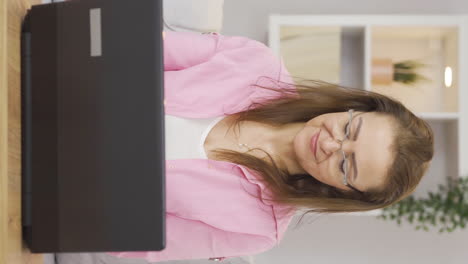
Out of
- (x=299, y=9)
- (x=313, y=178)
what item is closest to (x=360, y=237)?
(x=313, y=178)

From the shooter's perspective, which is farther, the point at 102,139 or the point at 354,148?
the point at 354,148

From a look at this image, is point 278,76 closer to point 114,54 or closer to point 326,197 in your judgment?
point 326,197

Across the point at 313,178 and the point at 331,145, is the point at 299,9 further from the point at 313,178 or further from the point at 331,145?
Answer: the point at 331,145

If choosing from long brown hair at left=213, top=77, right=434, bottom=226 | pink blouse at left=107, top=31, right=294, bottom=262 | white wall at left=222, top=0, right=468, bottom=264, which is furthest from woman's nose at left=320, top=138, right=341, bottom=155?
white wall at left=222, top=0, right=468, bottom=264

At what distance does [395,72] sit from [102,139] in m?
1.67

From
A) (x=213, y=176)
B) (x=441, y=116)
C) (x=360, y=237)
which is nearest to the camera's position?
(x=213, y=176)

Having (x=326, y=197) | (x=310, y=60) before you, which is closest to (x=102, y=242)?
(x=326, y=197)

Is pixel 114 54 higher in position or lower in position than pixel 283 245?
higher

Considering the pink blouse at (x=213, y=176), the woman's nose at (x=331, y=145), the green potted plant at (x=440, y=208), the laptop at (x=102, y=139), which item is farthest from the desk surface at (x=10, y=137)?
the green potted plant at (x=440, y=208)

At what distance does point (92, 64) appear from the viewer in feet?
2.58

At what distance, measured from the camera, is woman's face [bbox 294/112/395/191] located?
1238mm

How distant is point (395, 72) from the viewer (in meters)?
2.17

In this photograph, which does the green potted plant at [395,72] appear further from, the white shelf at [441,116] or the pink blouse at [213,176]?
the pink blouse at [213,176]

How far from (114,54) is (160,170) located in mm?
192
